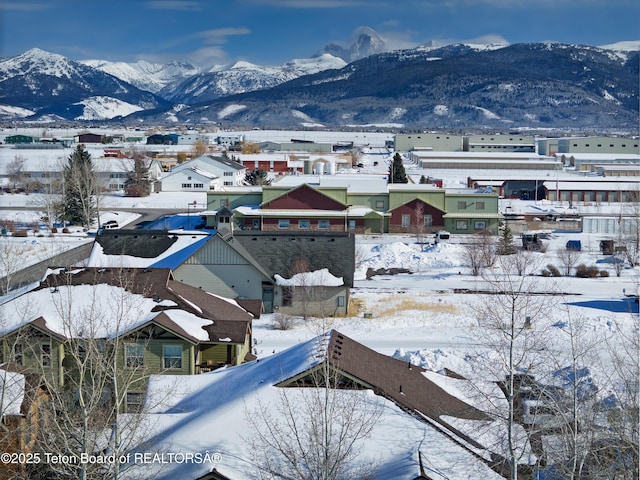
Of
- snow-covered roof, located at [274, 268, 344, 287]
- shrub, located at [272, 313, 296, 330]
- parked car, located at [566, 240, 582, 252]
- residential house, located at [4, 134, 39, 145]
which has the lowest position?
shrub, located at [272, 313, 296, 330]

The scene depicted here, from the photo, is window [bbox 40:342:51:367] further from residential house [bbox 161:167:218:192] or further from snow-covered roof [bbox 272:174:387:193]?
residential house [bbox 161:167:218:192]

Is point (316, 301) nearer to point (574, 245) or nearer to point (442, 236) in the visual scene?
point (574, 245)

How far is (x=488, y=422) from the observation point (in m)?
8.78

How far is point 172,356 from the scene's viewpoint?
11.9 meters

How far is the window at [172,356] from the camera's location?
1187 centimetres

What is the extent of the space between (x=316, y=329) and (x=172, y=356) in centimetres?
560

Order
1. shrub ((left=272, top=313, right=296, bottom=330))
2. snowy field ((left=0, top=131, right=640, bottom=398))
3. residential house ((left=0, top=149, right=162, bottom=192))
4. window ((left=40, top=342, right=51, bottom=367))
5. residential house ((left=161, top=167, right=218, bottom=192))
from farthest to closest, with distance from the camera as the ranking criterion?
residential house ((left=161, top=167, right=218, bottom=192)) → residential house ((left=0, top=149, right=162, bottom=192)) → shrub ((left=272, top=313, right=296, bottom=330)) → snowy field ((left=0, top=131, right=640, bottom=398)) → window ((left=40, top=342, right=51, bottom=367))

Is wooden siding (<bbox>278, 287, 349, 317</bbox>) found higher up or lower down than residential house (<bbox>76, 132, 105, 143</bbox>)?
lower down

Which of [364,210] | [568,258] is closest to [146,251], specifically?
[568,258]

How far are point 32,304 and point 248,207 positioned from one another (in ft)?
73.4

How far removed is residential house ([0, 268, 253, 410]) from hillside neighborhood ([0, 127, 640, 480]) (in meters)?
0.05

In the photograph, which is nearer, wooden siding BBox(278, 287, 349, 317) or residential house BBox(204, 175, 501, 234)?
wooden siding BBox(278, 287, 349, 317)

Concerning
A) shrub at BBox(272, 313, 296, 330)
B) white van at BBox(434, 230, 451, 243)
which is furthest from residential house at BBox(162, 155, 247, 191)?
shrub at BBox(272, 313, 296, 330)

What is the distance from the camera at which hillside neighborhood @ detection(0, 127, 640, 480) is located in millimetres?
7676
